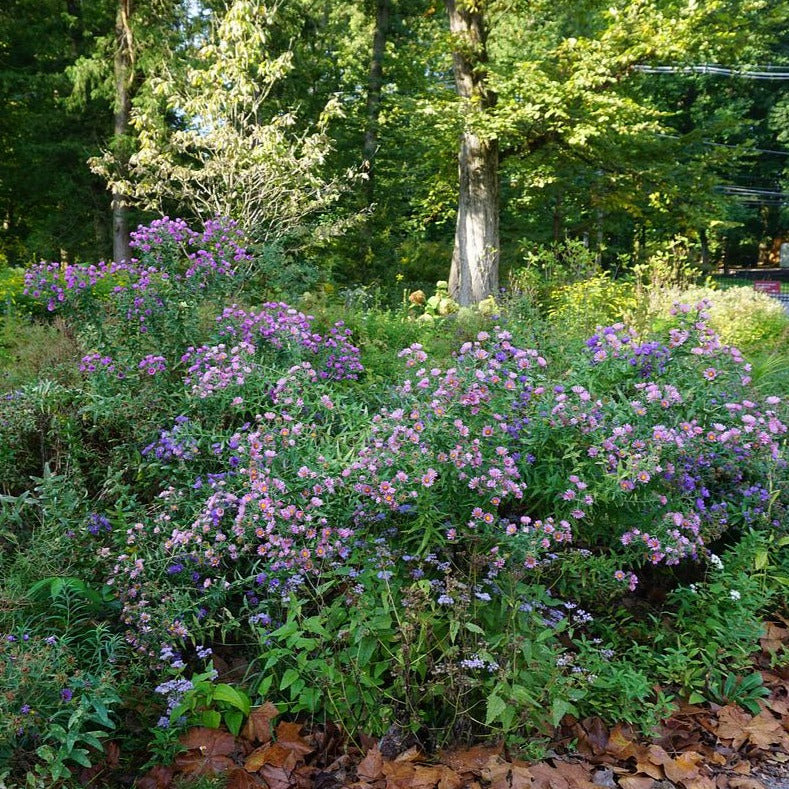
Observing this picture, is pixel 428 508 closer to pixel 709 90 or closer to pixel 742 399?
pixel 742 399

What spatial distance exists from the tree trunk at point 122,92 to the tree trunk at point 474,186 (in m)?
7.00

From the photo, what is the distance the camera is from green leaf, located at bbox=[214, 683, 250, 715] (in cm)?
221

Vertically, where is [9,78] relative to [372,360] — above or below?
above

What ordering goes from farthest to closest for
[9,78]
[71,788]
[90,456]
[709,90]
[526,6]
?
[709,90] < [9,78] < [526,6] < [90,456] < [71,788]

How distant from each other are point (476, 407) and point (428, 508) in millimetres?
458

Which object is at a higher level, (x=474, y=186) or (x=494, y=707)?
(x=474, y=186)

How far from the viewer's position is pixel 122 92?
14727 mm

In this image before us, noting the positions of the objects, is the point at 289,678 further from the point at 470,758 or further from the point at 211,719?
the point at 470,758

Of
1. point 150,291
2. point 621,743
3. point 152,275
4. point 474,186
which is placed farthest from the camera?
point 474,186

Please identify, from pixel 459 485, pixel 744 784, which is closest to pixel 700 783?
pixel 744 784

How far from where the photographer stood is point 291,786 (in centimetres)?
213

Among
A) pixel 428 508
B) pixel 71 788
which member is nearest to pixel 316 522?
pixel 428 508

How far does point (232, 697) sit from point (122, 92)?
50.1ft

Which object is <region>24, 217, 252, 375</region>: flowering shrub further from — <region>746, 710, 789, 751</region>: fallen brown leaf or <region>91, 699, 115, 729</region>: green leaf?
<region>746, 710, 789, 751</region>: fallen brown leaf
